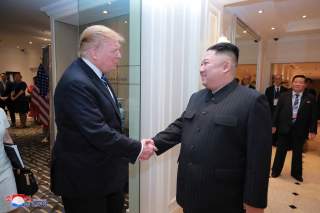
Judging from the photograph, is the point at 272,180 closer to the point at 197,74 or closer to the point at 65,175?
the point at 197,74

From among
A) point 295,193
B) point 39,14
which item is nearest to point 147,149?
point 295,193

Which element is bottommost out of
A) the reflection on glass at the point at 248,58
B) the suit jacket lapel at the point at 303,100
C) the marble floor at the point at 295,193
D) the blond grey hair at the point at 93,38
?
the marble floor at the point at 295,193

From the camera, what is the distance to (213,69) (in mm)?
1399

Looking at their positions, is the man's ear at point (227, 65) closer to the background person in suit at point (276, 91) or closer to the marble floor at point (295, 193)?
the marble floor at point (295, 193)

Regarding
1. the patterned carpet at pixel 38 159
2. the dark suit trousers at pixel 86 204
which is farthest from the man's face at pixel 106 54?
the patterned carpet at pixel 38 159

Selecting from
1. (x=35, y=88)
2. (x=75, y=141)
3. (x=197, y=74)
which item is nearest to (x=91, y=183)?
(x=75, y=141)

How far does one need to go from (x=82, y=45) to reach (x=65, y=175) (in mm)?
Answer: 725

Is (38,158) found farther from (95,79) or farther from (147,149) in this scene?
(95,79)

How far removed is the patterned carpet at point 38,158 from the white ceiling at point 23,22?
2.34 m

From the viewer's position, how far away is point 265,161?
1.27 metres

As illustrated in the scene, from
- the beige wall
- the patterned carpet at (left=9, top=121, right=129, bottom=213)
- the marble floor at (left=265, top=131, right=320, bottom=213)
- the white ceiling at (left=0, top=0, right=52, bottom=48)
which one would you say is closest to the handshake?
the patterned carpet at (left=9, top=121, right=129, bottom=213)

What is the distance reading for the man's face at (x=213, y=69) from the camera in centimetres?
139

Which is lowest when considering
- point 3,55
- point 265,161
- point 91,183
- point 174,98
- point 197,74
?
point 91,183

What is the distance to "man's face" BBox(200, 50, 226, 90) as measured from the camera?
139cm
